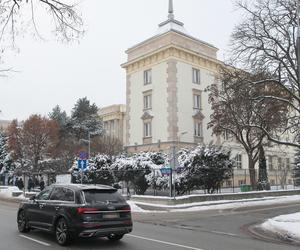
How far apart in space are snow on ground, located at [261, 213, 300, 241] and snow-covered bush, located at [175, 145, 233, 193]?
1238 centimetres

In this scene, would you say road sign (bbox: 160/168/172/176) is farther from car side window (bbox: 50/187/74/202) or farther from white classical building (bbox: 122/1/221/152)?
white classical building (bbox: 122/1/221/152)

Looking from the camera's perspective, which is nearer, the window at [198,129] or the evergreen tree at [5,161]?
the window at [198,129]

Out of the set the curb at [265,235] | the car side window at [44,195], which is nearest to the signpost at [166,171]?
the curb at [265,235]

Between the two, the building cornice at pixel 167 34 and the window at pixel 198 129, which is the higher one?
the building cornice at pixel 167 34

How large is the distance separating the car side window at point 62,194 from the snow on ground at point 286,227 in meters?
7.04

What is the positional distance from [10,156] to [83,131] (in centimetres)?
2002

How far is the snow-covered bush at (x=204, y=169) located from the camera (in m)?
30.9

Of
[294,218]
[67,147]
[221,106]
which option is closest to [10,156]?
[67,147]

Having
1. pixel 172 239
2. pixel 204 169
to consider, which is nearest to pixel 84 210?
pixel 172 239

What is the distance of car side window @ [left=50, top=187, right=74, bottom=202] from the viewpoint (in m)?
12.5

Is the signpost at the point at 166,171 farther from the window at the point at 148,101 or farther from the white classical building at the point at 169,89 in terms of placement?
the window at the point at 148,101

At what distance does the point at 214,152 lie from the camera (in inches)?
1252

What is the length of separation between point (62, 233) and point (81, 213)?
856mm

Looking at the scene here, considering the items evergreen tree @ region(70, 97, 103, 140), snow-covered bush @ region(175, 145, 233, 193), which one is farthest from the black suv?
evergreen tree @ region(70, 97, 103, 140)
